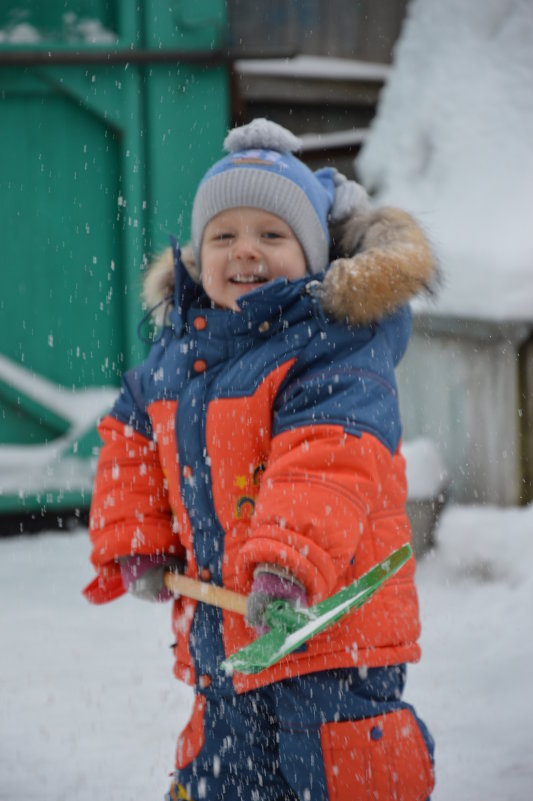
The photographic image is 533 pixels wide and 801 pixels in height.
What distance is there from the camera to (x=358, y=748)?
73.0 inches

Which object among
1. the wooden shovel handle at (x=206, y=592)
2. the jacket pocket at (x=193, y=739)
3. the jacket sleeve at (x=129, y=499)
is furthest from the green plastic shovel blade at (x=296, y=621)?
the jacket sleeve at (x=129, y=499)

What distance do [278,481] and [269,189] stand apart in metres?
0.62

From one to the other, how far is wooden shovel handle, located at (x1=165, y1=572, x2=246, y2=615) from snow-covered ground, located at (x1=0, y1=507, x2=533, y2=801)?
2.84 ft

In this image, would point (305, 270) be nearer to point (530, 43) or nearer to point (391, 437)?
point (391, 437)

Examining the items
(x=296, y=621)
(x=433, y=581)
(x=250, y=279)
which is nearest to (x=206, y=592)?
(x=296, y=621)

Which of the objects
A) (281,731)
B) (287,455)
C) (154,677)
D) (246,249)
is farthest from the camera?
(154,677)

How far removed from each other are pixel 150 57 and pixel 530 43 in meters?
1.64

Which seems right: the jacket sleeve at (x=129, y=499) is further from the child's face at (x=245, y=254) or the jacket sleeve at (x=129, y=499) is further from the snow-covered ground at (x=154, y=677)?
the snow-covered ground at (x=154, y=677)

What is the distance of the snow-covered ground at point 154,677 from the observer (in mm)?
2727

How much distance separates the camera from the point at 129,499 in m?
2.15

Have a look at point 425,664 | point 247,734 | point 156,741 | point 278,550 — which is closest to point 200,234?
point 278,550

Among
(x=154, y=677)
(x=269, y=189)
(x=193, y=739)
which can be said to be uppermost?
(x=269, y=189)

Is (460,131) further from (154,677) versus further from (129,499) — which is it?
(129,499)

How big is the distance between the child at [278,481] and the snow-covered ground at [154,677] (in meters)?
0.79
